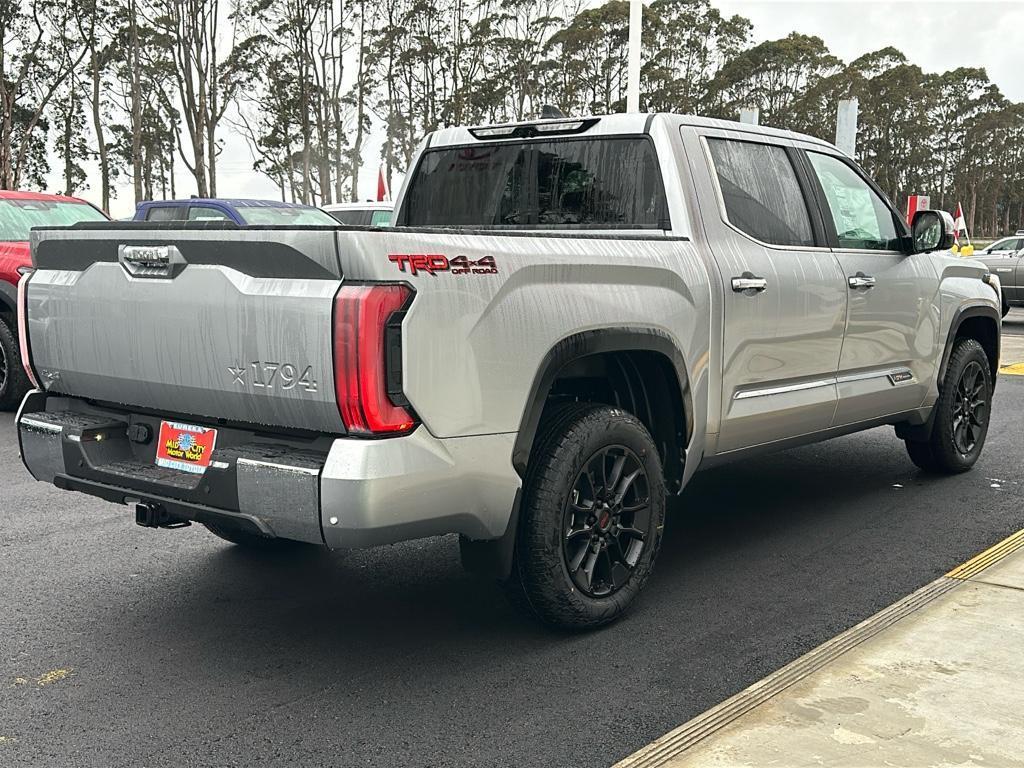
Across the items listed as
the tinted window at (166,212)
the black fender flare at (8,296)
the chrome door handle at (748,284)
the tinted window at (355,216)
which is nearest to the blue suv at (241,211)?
the tinted window at (166,212)

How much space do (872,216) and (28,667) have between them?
4410mm

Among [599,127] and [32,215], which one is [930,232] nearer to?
[599,127]

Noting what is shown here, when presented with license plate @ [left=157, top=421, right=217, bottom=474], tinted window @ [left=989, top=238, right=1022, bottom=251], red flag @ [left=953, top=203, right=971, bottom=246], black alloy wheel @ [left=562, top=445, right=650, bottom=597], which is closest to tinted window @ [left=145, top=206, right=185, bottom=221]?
red flag @ [left=953, top=203, right=971, bottom=246]

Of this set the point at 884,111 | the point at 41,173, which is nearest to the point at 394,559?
the point at 41,173

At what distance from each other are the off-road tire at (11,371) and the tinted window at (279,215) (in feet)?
13.5

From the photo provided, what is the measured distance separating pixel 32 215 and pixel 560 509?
7653 millimetres

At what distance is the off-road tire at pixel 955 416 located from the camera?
6418 mm

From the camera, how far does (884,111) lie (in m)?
69.2

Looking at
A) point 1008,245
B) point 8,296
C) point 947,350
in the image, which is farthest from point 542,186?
point 1008,245

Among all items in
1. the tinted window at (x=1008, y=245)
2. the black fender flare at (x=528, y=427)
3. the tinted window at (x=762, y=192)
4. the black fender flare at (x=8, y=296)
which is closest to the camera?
the black fender flare at (x=528, y=427)

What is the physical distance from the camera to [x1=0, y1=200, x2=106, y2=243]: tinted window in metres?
9.48

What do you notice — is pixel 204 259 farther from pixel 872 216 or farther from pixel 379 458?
pixel 872 216

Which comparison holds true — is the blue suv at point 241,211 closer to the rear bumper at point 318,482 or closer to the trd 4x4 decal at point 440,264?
the rear bumper at point 318,482

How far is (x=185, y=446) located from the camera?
374 centimetres
